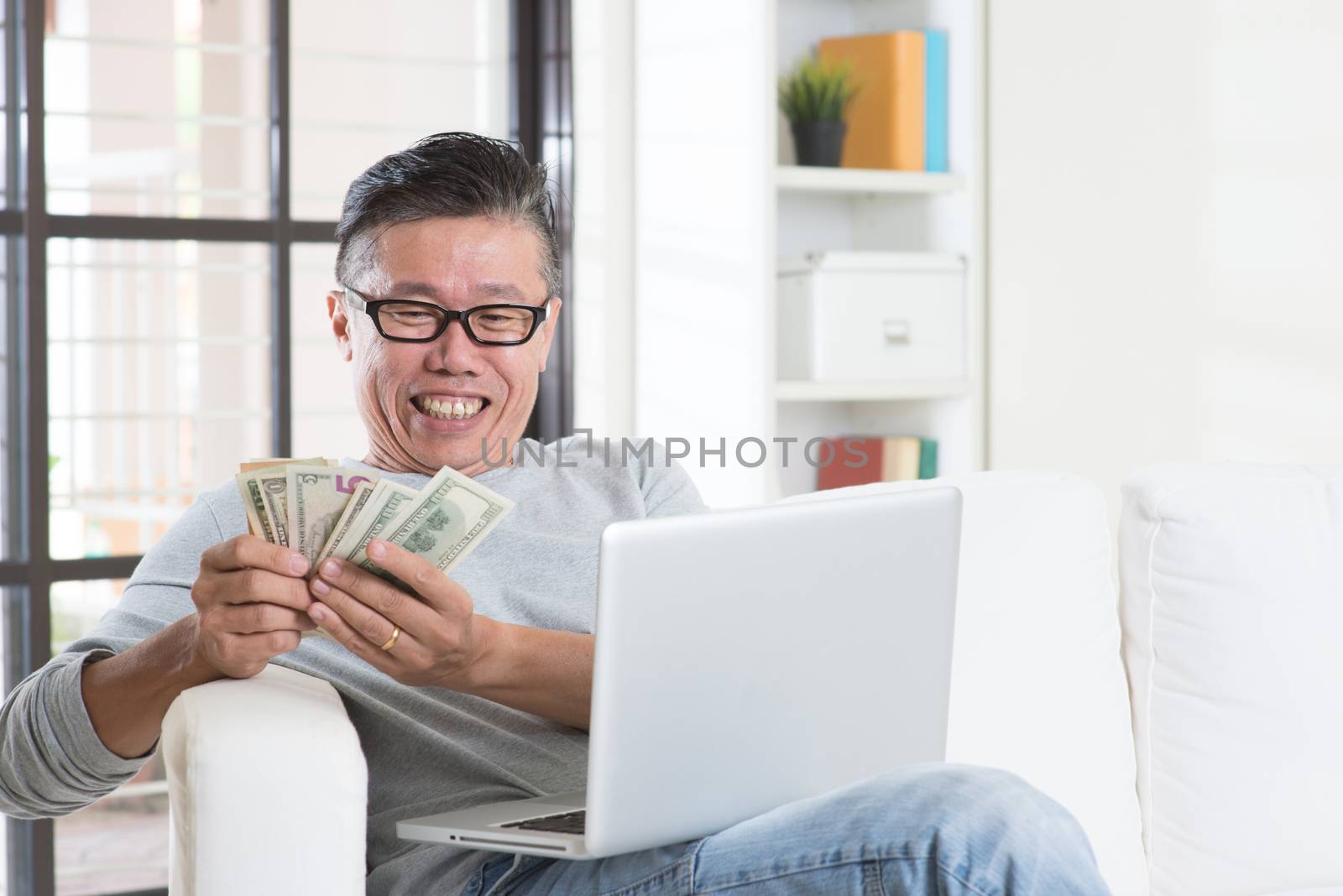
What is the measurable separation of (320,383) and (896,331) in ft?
6.04

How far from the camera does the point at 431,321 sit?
1.68 metres

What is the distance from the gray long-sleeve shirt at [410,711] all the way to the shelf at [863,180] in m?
1.18

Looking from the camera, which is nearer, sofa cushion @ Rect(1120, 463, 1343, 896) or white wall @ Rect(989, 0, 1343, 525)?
sofa cushion @ Rect(1120, 463, 1343, 896)

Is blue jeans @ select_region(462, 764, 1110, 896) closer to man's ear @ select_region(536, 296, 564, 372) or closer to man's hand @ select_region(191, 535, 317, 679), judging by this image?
man's hand @ select_region(191, 535, 317, 679)

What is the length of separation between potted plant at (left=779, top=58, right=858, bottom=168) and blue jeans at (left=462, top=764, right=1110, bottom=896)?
185 centimetres

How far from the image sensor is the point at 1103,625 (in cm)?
179

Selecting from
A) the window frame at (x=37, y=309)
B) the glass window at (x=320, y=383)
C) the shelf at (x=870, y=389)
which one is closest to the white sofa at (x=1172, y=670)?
the shelf at (x=870, y=389)

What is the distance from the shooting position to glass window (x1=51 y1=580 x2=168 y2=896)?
137 inches

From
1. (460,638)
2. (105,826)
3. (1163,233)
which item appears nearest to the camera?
(460,638)

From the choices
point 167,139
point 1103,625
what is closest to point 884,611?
point 1103,625

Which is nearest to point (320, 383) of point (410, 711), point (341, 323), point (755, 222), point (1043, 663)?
point (755, 222)

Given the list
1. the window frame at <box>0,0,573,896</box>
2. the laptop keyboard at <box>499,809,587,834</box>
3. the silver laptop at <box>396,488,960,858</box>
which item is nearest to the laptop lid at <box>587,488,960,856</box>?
the silver laptop at <box>396,488,960,858</box>

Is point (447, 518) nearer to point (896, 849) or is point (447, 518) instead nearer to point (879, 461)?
point (896, 849)

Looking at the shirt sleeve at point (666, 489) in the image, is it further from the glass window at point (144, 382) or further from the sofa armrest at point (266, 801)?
the glass window at point (144, 382)
